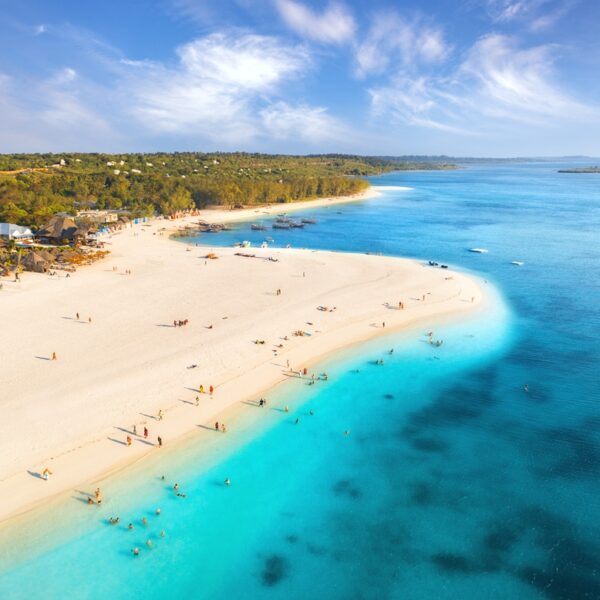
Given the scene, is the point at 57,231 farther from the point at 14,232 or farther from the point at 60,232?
the point at 14,232

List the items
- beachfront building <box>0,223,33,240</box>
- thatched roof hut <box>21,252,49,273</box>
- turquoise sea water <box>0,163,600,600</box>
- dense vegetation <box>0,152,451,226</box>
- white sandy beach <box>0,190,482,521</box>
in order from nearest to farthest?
1. turquoise sea water <box>0,163,600,600</box>
2. white sandy beach <box>0,190,482,521</box>
3. thatched roof hut <box>21,252,49,273</box>
4. beachfront building <box>0,223,33,240</box>
5. dense vegetation <box>0,152,451,226</box>

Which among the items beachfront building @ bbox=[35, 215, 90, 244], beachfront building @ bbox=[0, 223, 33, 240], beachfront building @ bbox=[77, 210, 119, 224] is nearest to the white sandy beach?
beachfront building @ bbox=[35, 215, 90, 244]

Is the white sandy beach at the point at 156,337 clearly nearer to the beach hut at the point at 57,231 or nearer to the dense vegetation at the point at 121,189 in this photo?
the beach hut at the point at 57,231

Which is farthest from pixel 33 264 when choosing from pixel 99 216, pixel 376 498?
pixel 376 498

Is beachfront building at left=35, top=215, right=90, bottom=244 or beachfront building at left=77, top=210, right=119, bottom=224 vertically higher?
beachfront building at left=77, top=210, right=119, bottom=224

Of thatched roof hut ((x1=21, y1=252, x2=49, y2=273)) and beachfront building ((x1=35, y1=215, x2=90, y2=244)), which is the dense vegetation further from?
thatched roof hut ((x1=21, y1=252, x2=49, y2=273))
